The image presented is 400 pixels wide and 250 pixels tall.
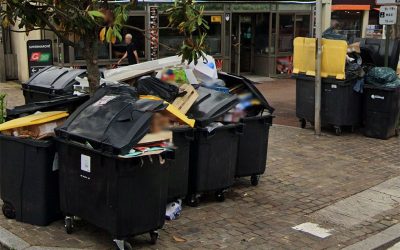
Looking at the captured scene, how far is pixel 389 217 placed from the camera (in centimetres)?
608

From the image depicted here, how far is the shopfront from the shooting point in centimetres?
1675

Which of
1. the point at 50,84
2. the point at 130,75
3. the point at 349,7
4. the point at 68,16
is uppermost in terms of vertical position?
the point at 349,7

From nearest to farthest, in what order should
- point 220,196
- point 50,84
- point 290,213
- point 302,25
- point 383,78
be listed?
point 290,213, point 220,196, point 50,84, point 383,78, point 302,25

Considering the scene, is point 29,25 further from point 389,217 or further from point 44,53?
point 44,53

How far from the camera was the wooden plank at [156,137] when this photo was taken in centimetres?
472

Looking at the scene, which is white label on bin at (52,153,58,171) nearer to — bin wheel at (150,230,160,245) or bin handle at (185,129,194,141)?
bin wheel at (150,230,160,245)

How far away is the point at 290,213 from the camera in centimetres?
609

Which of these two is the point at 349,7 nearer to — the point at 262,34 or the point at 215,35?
the point at 262,34

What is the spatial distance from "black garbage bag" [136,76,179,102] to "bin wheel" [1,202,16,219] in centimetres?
181

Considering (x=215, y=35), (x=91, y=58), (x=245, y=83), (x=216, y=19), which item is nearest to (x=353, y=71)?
(x=245, y=83)

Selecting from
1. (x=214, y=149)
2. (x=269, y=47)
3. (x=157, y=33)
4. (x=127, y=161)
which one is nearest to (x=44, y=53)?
(x=157, y=33)

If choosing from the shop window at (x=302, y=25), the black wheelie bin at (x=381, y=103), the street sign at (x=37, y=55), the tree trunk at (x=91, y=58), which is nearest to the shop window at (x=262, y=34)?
the shop window at (x=302, y=25)

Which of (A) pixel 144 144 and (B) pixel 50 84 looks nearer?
(A) pixel 144 144

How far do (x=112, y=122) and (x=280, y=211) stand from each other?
2.38 meters
